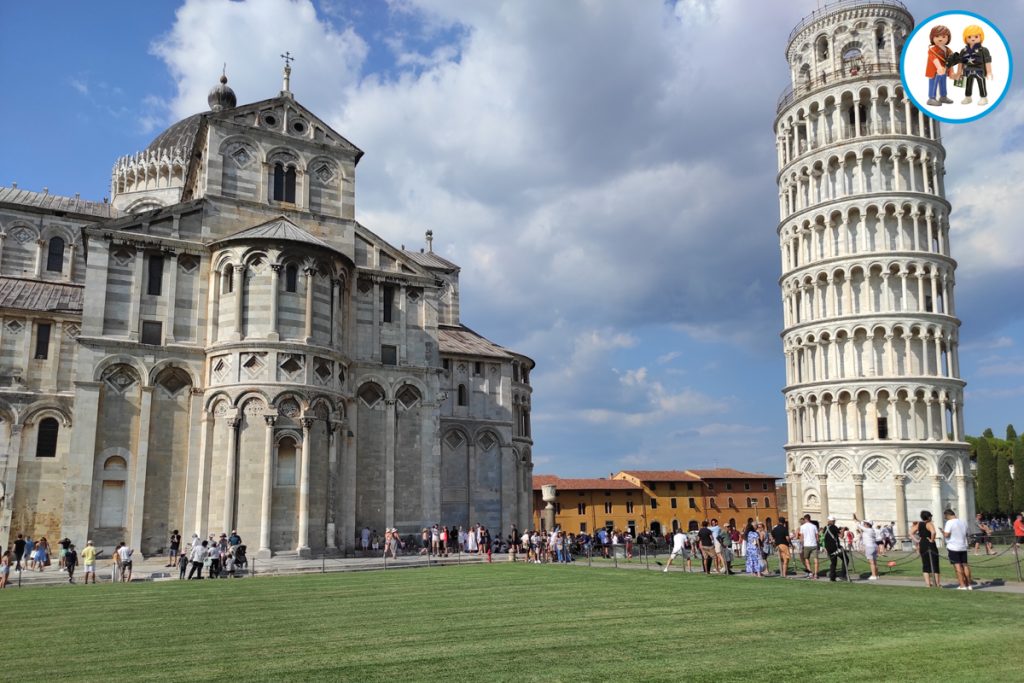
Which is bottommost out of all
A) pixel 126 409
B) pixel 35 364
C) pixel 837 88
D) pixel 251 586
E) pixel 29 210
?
pixel 251 586

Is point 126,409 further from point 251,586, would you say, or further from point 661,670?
point 661,670

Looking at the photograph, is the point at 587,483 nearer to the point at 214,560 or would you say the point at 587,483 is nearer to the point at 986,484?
the point at 986,484

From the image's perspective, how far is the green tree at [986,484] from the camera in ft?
246

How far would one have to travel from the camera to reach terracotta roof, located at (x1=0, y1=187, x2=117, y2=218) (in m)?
47.2

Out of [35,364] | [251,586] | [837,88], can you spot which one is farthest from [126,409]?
[837,88]

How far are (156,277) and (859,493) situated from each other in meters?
41.3

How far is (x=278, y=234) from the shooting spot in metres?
32.0

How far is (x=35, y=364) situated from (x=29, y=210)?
14.2 metres

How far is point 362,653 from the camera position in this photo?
9.82 meters

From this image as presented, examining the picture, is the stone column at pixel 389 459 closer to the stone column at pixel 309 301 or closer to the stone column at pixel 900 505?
the stone column at pixel 309 301

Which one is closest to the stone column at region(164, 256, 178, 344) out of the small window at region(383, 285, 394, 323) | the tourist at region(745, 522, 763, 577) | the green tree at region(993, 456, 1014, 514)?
the small window at region(383, 285, 394, 323)

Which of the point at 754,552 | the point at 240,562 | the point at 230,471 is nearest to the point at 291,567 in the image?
the point at 240,562

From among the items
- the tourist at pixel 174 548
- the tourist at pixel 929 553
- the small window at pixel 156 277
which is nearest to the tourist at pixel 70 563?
the tourist at pixel 174 548

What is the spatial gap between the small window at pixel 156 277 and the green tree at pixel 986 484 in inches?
3040
